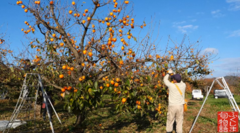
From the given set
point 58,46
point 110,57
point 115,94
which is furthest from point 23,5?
point 115,94

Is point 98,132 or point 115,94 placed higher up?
point 115,94

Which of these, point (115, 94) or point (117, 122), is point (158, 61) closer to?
point (115, 94)

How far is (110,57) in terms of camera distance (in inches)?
170

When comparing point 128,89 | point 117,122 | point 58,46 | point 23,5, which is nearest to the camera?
point 128,89

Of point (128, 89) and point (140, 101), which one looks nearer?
point (128, 89)

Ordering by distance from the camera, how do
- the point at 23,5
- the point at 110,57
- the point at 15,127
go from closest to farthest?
the point at 110,57 < the point at 23,5 < the point at 15,127

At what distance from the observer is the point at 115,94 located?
416 cm

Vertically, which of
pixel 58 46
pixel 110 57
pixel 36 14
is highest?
pixel 36 14

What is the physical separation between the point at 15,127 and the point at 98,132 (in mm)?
2508

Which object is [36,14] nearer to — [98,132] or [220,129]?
[98,132]

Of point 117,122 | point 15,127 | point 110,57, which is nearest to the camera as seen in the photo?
point 110,57

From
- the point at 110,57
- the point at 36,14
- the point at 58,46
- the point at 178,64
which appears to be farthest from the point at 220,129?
the point at 36,14

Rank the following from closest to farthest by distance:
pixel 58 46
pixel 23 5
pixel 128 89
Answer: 1. pixel 128 89
2. pixel 23 5
3. pixel 58 46

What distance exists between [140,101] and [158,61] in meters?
1.20
